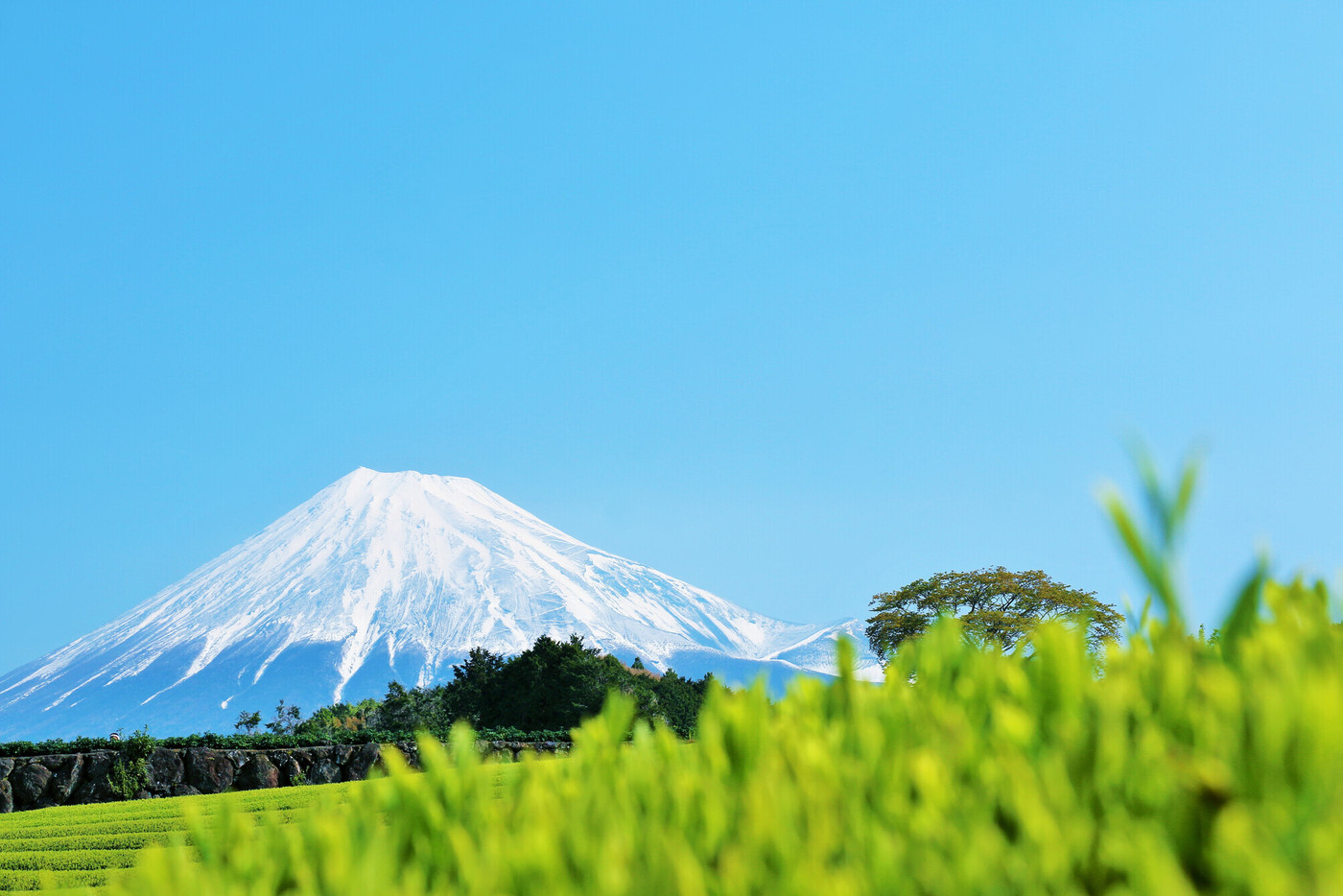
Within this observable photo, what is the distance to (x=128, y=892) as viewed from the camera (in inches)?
66.8

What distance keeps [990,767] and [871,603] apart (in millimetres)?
42574

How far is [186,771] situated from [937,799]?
1760cm

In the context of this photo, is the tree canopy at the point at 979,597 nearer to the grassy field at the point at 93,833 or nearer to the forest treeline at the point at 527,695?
the forest treeline at the point at 527,695

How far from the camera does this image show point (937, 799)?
1.51m

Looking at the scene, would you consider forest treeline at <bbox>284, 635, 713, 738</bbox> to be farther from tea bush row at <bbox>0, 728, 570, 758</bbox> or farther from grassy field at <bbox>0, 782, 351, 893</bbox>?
grassy field at <bbox>0, 782, 351, 893</bbox>

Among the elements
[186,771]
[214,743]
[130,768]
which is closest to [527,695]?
[214,743]

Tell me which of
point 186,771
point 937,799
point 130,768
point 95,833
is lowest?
point 937,799

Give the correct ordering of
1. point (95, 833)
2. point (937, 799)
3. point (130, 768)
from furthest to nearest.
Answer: point (130, 768), point (95, 833), point (937, 799)

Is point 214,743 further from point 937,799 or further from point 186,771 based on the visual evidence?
point 937,799

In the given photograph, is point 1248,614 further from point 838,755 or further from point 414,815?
point 414,815

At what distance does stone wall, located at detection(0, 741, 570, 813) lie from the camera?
1455cm

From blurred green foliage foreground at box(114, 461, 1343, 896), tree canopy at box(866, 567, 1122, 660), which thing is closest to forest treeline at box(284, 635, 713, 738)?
tree canopy at box(866, 567, 1122, 660)

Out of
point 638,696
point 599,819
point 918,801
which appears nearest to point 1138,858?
point 918,801

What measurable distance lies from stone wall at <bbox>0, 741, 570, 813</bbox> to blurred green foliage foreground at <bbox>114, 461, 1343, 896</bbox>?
47.4 ft
